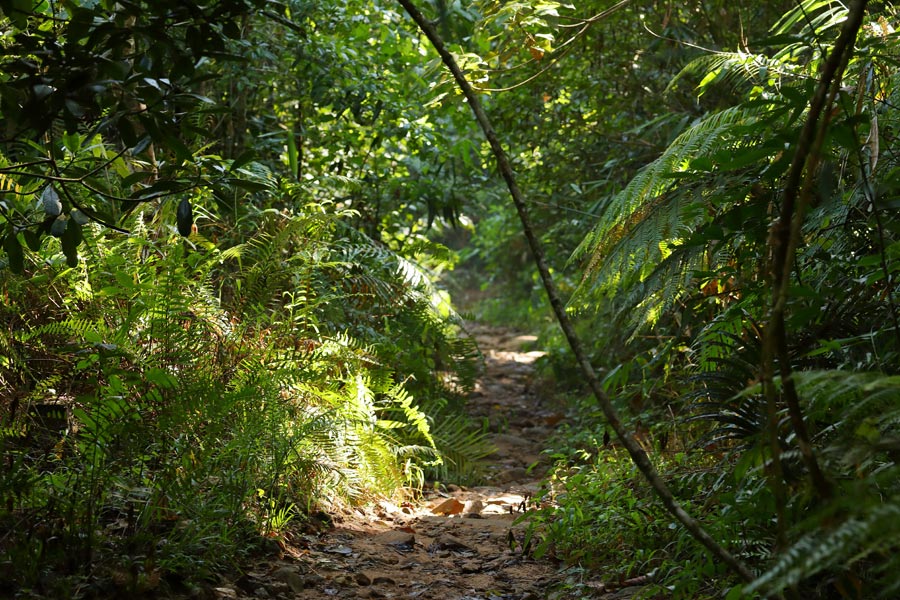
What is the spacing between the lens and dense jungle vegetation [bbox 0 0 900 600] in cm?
213

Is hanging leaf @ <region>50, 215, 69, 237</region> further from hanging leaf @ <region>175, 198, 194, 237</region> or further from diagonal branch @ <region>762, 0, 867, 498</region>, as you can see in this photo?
diagonal branch @ <region>762, 0, 867, 498</region>

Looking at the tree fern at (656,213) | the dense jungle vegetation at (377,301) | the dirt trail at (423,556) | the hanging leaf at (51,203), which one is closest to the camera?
the dense jungle vegetation at (377,301)

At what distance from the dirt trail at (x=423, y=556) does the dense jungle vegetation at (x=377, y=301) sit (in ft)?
0.45

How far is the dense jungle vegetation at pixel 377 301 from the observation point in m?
2.13

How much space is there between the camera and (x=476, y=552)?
3.51 metres

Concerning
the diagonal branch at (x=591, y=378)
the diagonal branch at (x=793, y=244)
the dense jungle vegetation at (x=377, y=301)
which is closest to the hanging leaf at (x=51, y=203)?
the dense jungle vegetation at (x=377, y=301)

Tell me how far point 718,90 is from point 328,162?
3.05m

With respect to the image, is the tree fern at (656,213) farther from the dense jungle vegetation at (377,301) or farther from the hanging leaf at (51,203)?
the hanging leaf at (51,203)

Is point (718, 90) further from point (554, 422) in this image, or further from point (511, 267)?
point (511, 267)

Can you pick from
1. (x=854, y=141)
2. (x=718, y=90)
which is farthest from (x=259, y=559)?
(x=718, y=90)

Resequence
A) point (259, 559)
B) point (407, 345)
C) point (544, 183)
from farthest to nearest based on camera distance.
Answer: point (544, 183), point (407, 345), point (259, 559)

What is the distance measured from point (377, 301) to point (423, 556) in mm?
2497

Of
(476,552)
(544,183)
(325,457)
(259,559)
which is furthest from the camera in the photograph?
(544,183)

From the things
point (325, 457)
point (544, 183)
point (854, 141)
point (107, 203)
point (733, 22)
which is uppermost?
point (733, 22)
